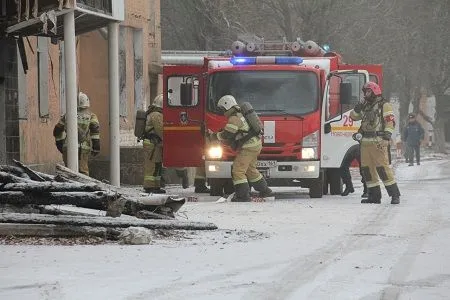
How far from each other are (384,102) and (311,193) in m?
2.84

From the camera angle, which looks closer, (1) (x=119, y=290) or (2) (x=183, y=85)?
(1) (x=119, y=290)

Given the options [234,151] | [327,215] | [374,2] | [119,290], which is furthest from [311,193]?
[374,2]

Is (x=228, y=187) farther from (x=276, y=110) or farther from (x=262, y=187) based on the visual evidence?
(x=276, y=110)

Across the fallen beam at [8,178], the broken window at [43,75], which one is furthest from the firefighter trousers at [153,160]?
the fallen beam at [8,178]

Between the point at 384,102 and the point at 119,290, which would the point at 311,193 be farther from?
Answer: the point at 119,290

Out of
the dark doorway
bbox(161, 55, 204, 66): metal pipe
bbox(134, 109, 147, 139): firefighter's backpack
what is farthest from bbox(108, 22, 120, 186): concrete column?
bbox(161, 55, 204, 66): metal pipe

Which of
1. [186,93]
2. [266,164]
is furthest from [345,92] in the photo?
[186,93]

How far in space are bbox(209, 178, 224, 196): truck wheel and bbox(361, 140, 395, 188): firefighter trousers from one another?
2866mm

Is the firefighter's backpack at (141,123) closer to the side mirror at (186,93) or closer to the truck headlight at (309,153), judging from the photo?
the side mirror at (186,93)

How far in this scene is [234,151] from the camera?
18.5 meters

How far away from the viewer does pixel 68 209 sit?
40.9 ft

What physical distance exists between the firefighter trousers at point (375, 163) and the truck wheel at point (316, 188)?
2.00 meters

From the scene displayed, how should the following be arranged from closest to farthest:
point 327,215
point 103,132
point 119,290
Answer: point 119,290, point 327,215, point 103,132

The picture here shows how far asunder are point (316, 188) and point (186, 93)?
107 inches
